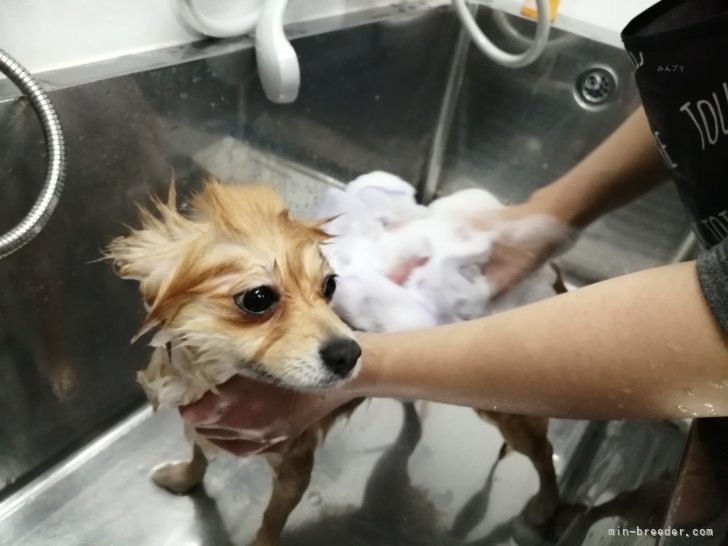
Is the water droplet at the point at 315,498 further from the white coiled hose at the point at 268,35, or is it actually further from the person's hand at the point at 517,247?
the white coiled hose at the point at 268,35

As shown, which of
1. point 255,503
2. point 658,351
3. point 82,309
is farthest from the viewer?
point 255,503

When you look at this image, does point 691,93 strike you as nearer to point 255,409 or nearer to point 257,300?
point 257,300

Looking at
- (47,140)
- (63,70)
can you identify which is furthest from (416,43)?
(47,140)

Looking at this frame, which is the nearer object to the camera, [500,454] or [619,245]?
[500,454]

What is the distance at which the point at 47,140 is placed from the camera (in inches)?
26.0

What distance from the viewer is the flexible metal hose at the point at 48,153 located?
25.0 inches

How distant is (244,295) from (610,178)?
58cm

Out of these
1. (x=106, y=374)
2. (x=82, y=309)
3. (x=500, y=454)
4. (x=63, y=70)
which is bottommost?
(x=500, y=454)

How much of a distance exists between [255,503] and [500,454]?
443 millimetres

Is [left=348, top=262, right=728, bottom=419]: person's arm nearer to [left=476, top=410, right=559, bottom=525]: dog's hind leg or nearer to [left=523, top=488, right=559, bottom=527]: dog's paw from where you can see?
[left=476, top=410, right=559, bottom=525]: dog's hind leg

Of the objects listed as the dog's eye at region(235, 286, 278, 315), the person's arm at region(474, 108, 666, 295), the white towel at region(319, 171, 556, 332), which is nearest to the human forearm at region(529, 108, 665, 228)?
the person's arm at region(474, 108, 666, 295)

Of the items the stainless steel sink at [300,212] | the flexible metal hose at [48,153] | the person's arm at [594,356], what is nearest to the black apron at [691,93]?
the person's arm at [594,356]

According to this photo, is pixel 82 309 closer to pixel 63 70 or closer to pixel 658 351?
Result: pixel 63 70

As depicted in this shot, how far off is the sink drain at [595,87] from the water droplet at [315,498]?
2.92 feet
